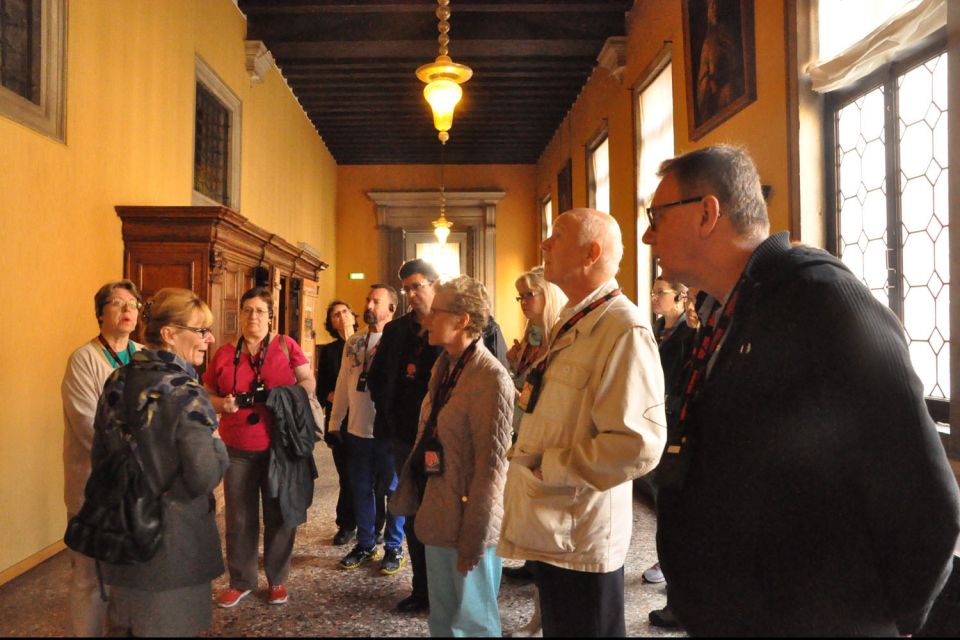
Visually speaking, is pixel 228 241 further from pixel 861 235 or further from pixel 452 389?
pixel 861 235

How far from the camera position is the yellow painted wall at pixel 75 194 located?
4145 millimetres

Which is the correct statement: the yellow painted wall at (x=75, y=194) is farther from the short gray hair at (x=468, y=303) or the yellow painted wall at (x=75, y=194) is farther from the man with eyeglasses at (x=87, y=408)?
the short gray hair at (x=468, y=303)

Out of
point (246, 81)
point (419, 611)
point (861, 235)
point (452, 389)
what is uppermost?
point (246, 81)

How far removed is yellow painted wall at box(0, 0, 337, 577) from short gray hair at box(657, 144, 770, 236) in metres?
4.20

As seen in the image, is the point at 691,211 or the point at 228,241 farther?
the point at 228,241

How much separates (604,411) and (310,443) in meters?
2.40

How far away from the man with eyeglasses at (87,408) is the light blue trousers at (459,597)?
144 cm

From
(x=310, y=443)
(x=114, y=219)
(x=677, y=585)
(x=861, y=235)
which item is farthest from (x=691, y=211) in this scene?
(x=114, y=219)

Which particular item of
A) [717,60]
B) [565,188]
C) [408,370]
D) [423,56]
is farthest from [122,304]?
[565,188]

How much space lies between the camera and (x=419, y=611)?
3.61 metres

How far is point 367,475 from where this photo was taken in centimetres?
448

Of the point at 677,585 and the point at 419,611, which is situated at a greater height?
the point at 677,585

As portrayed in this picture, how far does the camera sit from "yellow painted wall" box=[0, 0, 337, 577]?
163 inches

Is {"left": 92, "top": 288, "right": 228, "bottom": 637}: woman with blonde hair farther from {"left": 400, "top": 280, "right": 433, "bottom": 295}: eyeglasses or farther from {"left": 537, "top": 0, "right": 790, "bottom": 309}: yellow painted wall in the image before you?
{"left": 537, "top": 0, "right": 790, "bottom": 309}: yellow painted wall
